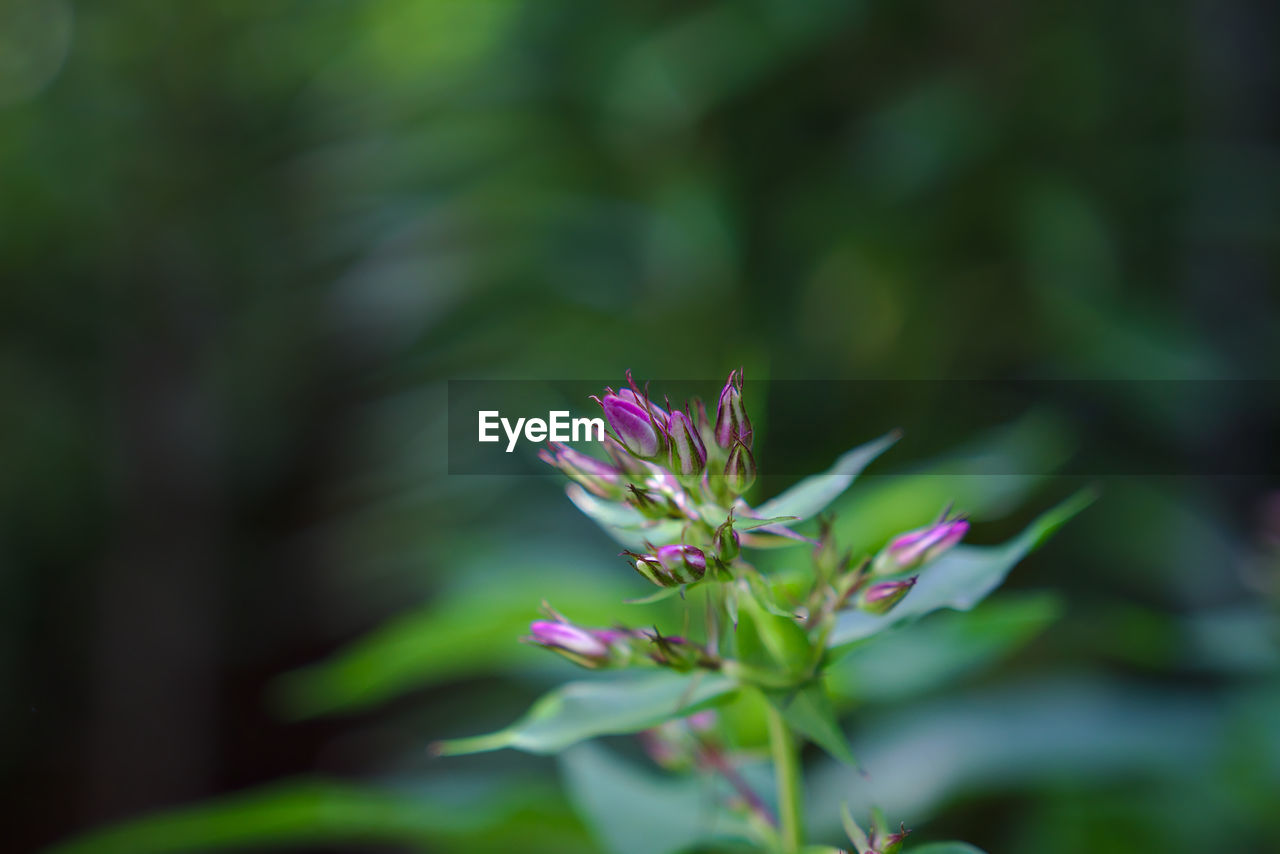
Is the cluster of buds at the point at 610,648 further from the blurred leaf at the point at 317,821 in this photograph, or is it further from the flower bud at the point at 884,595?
the blurred leaf at the point at 317,821

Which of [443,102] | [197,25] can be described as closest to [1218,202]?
[443,102]

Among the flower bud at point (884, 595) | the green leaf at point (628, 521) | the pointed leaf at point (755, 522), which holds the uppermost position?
the green leaf at point (628, 521)

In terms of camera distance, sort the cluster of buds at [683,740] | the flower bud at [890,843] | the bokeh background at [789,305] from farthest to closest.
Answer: the bokeh background at [789,305]
the cluster of buds at [683,740]
the flower bud at [890,843]

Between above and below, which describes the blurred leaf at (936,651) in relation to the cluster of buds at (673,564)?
below

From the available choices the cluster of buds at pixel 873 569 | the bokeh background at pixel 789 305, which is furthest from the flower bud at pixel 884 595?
the bokeh background at pixel 789 305

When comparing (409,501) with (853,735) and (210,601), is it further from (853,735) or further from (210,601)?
(210,601)

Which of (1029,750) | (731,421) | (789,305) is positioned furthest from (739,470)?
(789,305)
